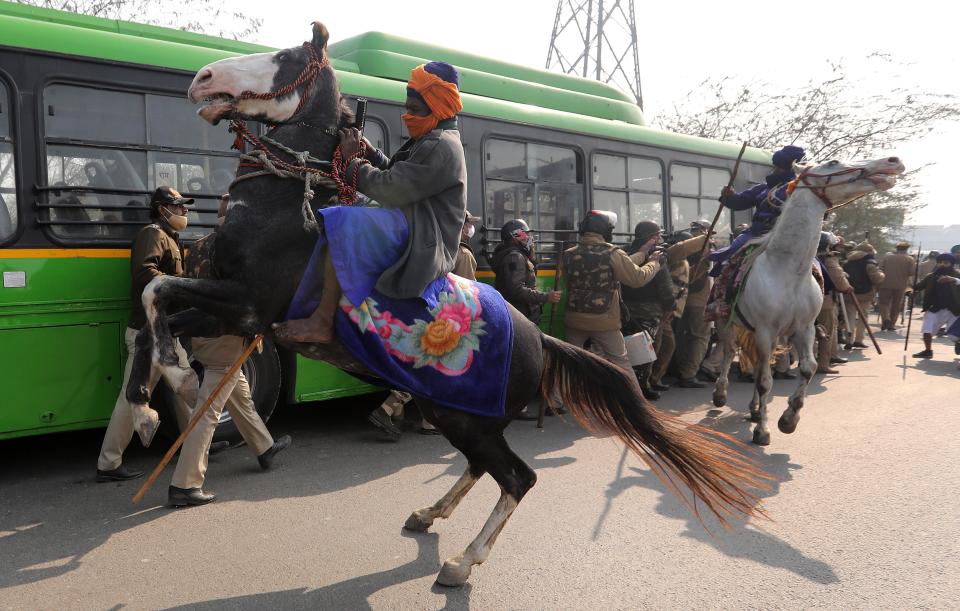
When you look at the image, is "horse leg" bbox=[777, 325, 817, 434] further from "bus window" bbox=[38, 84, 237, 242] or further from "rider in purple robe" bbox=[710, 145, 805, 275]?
"bus window" bbox=[38, 84, 237, 242]

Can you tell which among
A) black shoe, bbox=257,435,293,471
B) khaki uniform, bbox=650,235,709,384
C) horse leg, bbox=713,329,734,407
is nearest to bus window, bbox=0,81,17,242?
black shoe, bbox=257,435,293,471

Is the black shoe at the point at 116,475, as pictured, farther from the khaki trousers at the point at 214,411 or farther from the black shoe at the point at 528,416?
the black shoe at the point at 528,416

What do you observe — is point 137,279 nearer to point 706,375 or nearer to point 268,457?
point 268,457

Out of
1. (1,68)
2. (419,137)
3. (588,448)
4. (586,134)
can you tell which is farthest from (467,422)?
(586,134)

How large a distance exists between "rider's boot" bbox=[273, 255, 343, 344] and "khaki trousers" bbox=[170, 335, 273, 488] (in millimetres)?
1342

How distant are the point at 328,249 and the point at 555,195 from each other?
4817 millimetres

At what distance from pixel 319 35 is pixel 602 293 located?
4102mm

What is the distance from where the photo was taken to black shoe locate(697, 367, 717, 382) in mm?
8914

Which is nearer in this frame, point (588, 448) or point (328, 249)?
point (328, 249)

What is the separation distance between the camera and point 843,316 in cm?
1145

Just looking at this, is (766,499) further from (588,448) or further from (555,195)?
(555,195)

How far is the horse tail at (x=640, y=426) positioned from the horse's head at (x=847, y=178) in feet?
10.0

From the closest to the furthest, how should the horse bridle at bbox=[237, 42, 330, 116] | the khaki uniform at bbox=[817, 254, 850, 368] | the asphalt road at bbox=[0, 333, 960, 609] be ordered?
the horse bridle at bbox=[237, 42, 330, 116] → the asphalt road at bbox=[0, 333, 960, 609] → the khaki uniform at bbox=[817, 254, 850, 368]

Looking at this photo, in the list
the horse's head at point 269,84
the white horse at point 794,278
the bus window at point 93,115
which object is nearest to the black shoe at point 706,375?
the white horse at point 794,278
